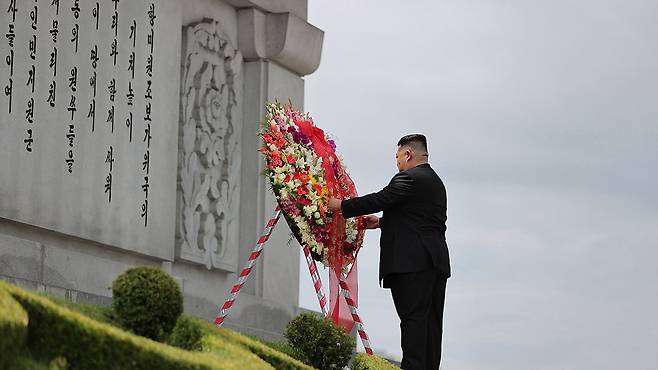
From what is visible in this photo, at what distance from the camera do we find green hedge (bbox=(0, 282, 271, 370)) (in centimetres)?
589

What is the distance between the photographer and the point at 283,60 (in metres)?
14.0

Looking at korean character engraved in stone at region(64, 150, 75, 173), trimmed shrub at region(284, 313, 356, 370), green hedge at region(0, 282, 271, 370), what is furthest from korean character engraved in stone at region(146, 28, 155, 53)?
green hedge at region(0, 282, 271, 370)

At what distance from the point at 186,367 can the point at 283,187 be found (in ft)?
10.0

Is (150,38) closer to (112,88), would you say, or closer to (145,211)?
(112,88)

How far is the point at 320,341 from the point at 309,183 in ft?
4.23

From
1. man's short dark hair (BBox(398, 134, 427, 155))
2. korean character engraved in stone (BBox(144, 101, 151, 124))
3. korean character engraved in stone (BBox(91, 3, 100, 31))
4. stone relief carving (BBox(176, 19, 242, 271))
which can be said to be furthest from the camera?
stone relief carving (BBox(176, 19, 242, 271))

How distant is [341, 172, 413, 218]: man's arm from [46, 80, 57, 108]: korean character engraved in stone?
287 cm

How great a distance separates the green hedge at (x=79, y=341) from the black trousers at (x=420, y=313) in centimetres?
264

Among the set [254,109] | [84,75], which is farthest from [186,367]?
[254,109]

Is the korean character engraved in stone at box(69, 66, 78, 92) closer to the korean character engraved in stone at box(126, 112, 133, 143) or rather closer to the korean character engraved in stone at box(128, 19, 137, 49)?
the korean character engraved in stone at box(126, 112, 133, 143)

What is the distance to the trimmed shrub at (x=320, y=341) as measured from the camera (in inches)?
332

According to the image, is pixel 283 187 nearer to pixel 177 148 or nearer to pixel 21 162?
pixel 21 162

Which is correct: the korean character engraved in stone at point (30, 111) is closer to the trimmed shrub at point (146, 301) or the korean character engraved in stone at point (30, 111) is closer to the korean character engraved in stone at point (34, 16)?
Result: the korean character engraved in stone at point (34, 16)

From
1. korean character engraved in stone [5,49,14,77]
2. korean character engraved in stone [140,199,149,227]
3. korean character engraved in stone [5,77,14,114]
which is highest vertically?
korean character engraved in stone [5,49,14,77]
